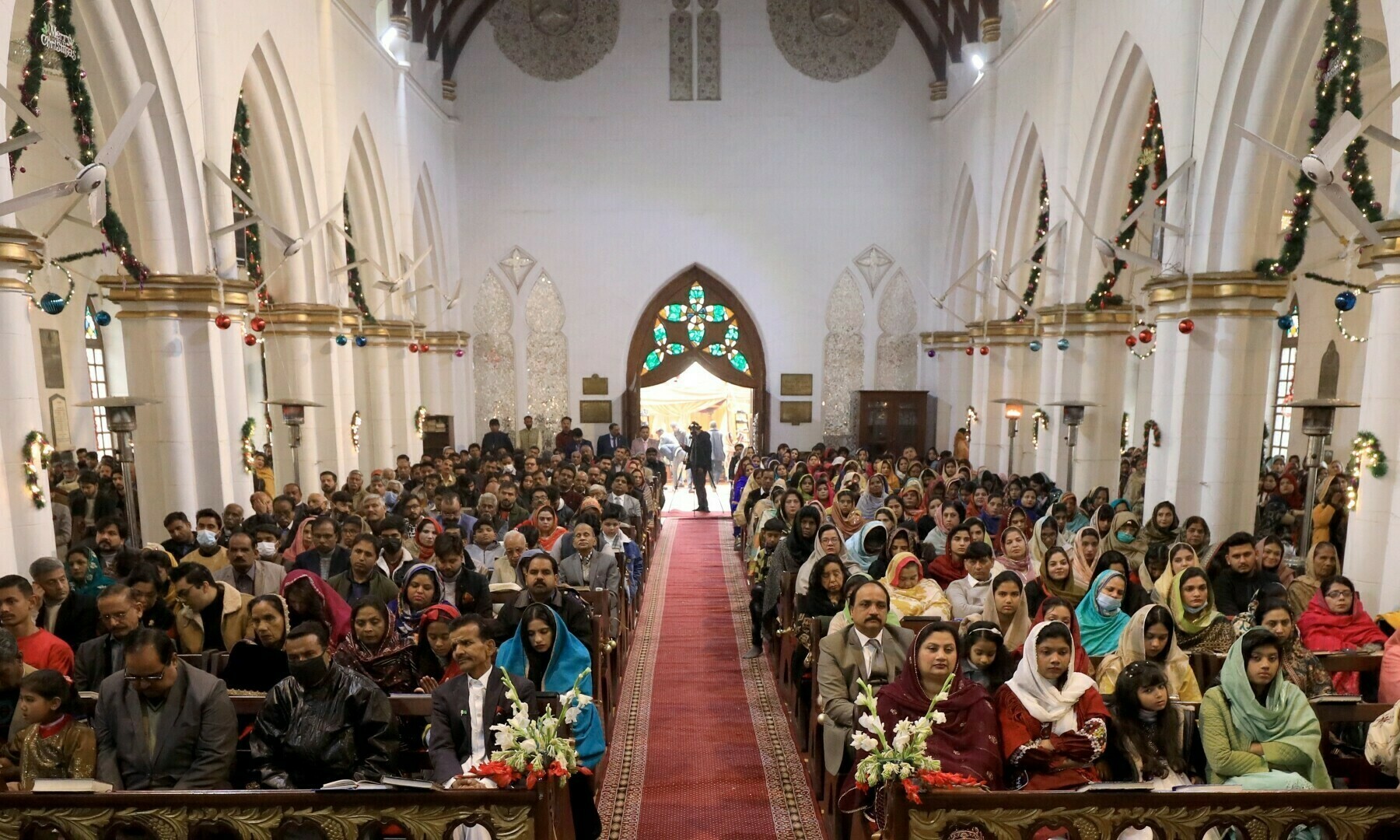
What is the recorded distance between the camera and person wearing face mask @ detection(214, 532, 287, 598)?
227 inches

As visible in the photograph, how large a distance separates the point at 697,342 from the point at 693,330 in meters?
0.28

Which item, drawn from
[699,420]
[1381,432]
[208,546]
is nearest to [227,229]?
[208,546]

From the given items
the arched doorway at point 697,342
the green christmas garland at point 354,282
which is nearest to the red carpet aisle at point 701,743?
the green christmas garland at point 354,282

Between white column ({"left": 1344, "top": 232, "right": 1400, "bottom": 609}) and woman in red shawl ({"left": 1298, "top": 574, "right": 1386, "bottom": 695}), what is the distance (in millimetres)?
914

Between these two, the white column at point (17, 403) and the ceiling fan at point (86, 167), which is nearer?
the ceiling fan at point (86, 167)

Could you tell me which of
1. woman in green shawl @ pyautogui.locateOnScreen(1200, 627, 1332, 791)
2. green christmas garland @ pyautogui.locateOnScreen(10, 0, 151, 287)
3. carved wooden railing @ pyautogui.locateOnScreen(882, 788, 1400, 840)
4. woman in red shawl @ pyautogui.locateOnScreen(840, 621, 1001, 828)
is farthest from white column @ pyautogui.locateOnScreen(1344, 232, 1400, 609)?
green christmas garland @ pyautogui.locateOnScreen(10, 0, 151, 287)

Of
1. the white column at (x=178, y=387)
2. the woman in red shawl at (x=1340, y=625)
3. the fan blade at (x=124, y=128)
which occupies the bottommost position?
the woman in red shawl at (x=1340, y=625)

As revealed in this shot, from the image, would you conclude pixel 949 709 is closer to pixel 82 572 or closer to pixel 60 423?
pixel 82 572

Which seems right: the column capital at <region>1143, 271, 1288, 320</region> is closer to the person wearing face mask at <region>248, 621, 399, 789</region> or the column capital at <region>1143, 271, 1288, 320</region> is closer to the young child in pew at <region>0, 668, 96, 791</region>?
the person wearing face mask at <region>248, 621, 399, 789</region>

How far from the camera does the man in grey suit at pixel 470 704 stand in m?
3.85

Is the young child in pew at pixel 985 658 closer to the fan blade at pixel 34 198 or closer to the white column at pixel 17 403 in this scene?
the fan blade at pixel 34 198

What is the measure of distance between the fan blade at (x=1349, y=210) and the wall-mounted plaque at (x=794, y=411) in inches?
525

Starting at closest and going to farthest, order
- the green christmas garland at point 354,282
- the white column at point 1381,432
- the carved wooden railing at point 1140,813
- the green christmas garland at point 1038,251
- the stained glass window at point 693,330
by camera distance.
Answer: the carved wooden railing at point 1140,813, the white column at point 1381,432, the green christmas garland at point 1038,251, the green christmas garland at point 354,282, the stained glass window at point 693,330

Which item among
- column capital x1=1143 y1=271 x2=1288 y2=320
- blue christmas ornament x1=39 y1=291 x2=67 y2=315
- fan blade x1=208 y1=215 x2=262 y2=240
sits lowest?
blue christmas ornament x1=39 y1=291 x2=67 y2=315
